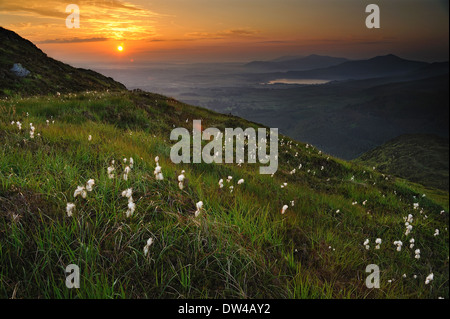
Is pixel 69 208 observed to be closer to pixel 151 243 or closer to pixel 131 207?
pixel 131 207

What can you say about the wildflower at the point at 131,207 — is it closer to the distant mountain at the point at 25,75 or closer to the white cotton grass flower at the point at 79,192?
the white cotton grass flower at the point at 79,192

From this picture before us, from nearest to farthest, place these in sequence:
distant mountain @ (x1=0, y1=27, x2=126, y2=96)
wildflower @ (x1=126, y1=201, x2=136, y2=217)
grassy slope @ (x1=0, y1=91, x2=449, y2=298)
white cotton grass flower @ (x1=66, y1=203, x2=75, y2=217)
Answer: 1. grassy slope @ (x1=0, y1=91, x2=449, y2=298)
2. white cotton grass flower @ (x1=66, y1=203, x2=75, y2=217)
3. wildflower @ (x1=126, y1=201, x2=136, y2=217)
4. distant mountain @ (x1=0, y1=27, x2=126, y2=96)

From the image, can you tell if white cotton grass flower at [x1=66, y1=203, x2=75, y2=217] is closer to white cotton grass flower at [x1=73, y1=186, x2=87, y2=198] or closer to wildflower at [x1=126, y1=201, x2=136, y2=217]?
white cotton grass flower at [x1=73, y1=186, x2=87, y2=198]

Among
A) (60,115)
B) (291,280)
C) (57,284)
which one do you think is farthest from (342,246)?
(60,115)

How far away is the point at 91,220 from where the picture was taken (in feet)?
9.96

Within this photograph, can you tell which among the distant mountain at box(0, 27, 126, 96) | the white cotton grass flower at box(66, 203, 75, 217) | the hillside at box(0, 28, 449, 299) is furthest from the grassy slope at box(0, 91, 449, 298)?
the distant mountain at box(0, 27, 126, 96)

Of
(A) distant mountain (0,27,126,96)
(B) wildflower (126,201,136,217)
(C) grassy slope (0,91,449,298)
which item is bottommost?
(C) grassy slope (0,91,449,298)

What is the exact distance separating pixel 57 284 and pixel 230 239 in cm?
181

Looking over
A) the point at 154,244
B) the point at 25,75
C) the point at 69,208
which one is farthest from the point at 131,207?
the point at 25,75

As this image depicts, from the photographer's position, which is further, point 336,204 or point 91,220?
point 336,204

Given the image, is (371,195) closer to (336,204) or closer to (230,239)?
(336,204)

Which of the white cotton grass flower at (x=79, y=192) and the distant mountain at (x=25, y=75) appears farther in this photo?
the distant mountain at (x=25, y=75)

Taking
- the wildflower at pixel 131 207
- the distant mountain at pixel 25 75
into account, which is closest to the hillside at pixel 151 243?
the wildflower at pixel 131 207
